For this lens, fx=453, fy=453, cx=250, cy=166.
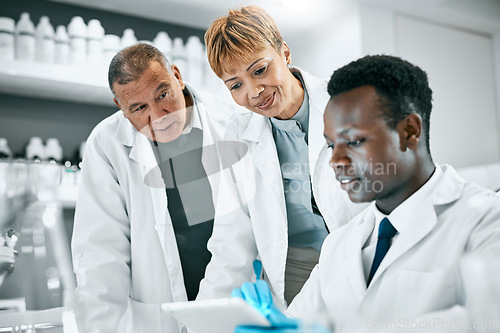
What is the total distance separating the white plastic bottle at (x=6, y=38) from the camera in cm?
190

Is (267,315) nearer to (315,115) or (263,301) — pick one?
(263,301)

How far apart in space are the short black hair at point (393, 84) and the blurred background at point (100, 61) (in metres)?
0.43

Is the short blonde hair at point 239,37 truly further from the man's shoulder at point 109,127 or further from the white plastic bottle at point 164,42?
the white plastic bottle at point 164,42

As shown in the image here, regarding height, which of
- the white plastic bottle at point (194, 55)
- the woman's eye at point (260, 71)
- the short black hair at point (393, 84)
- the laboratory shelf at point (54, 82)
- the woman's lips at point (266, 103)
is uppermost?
the white plastic bottle at point (194, 55)

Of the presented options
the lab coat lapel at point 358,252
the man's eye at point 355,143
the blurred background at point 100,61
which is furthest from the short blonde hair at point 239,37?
the lab coat lapel at point 358,252

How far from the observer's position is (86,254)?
1.54 m

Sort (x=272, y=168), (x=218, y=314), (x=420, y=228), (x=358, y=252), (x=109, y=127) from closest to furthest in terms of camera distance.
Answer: (x=218, y=314) < (x=420, y=228) < (x=358, y=252) < (x=272, y=168) < (x=109, y=127)

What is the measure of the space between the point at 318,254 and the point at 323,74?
24.7 inches

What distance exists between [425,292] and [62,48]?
1.76 meters

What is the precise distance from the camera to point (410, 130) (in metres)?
1.06

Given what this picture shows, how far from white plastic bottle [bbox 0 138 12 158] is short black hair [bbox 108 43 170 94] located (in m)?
→ 0.68

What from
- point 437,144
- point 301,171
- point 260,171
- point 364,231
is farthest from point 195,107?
point 437,144

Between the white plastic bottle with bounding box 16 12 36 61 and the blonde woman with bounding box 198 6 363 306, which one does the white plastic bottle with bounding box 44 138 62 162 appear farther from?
the blonde woman with bounding box 198 6 363 306

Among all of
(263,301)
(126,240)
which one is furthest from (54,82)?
(263,301)
